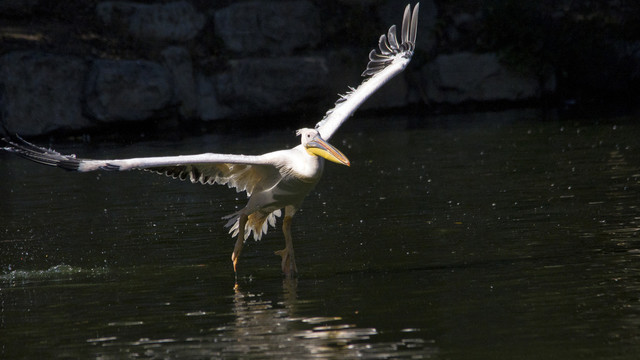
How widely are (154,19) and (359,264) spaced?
13.0 metres

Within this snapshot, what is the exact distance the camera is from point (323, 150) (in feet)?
27.4

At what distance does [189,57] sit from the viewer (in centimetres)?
2028

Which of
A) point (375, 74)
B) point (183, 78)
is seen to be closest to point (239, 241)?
point (375, 74)

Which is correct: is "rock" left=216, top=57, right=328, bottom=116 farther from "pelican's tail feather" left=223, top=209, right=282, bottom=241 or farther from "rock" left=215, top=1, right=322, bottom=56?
"pelican's tail feather" left=223, top=209, right=282, bottom=241

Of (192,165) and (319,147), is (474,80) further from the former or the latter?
(319,147)

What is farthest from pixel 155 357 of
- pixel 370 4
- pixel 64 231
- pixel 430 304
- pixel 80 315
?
pixel 370 4

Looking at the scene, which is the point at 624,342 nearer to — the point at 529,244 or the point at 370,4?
the point at 529,244

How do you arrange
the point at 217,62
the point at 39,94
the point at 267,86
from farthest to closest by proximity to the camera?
the point at 217,62
the point at 267,86
the point at 39,94

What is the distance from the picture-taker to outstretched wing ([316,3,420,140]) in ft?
31.5

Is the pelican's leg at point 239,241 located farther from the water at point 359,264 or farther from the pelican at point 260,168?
the water at point 359,264

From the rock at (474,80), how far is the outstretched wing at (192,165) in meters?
11.7

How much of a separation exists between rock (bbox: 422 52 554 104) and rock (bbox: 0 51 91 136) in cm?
663

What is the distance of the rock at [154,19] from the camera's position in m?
20.5

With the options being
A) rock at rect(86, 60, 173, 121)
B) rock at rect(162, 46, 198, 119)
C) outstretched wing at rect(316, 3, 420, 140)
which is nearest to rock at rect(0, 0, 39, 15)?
rock at rect(86, 60, 173, 121)
